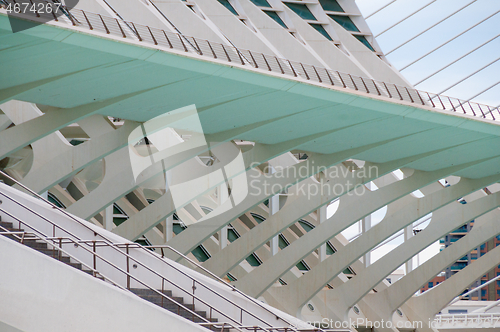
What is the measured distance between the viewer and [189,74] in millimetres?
14344

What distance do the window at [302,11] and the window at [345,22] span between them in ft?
7.10

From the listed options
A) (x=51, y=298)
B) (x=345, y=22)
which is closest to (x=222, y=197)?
(x=51, y=298)

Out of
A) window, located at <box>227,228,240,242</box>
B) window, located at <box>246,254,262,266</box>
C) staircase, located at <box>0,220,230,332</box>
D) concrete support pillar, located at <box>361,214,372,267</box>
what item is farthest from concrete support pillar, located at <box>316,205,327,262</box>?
staircase, located at <box>0,220,230,332</box>

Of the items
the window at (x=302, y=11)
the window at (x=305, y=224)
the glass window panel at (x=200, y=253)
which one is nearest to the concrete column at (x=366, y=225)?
the window at (x=305, y=224)

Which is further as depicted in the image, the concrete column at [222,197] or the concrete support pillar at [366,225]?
the concrete support pillar at [366,225]

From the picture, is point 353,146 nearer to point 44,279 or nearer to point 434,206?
point 434,206

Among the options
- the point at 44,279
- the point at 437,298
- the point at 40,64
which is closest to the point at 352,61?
the point at 437,298

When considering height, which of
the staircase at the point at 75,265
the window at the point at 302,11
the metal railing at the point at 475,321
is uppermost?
the window at the point at 302,11

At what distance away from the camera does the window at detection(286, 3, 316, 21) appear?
36625mm

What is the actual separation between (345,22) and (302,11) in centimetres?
317

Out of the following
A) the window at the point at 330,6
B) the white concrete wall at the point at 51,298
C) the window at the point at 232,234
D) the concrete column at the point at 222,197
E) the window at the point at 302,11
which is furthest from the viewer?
the window at the point at 330,6

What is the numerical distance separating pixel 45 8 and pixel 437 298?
22.2 m

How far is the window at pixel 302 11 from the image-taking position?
120 ft

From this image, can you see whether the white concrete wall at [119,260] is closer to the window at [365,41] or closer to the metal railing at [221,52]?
the metal railing at [221,52]
